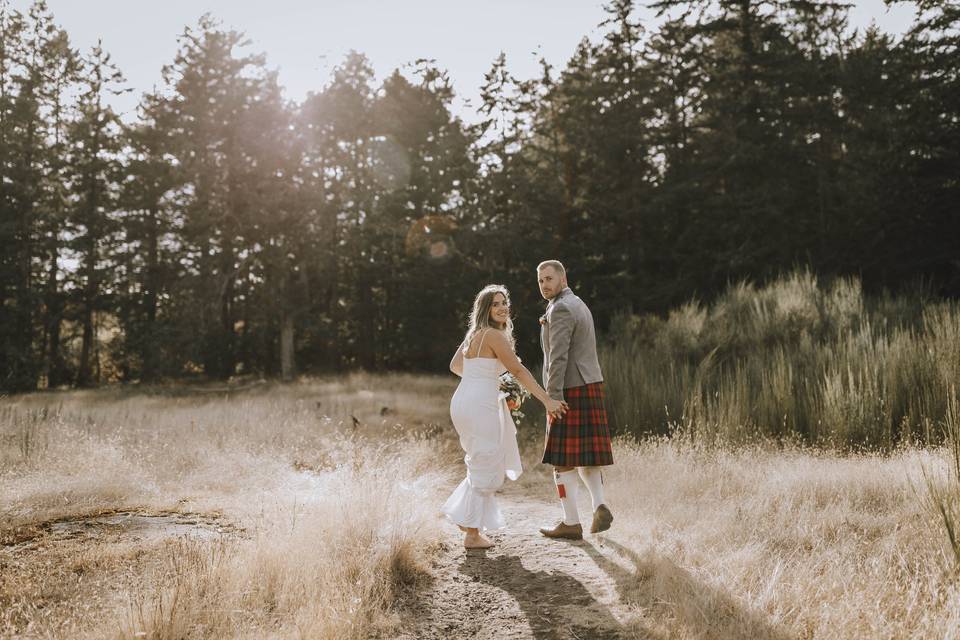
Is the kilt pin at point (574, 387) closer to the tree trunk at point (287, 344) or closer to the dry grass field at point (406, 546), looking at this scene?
the dry grass field at point (406, 546)

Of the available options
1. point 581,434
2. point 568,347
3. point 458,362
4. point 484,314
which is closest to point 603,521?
point 581,434

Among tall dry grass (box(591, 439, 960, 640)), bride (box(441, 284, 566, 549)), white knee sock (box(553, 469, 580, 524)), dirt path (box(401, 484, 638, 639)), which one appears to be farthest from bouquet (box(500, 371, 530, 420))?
tall dry grass (box(591, 439, 960, 640))

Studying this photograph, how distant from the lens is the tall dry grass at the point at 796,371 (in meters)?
7.87

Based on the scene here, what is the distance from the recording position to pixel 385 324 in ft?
108

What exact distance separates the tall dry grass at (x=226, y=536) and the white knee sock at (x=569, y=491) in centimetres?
117

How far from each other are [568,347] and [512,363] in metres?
0.48

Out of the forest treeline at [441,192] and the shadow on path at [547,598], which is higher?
the forest treeline at [441,192]

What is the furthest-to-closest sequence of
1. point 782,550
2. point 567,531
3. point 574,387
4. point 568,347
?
point 567,531 < point 574,387 < point 568,347 < point 782,550

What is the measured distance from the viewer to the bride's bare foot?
5199 millimetres

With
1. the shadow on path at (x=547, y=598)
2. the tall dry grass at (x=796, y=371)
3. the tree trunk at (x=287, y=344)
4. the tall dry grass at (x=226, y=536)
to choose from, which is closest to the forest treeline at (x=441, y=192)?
the tree trunk at (x=287, y=344)

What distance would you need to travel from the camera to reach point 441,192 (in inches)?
1140

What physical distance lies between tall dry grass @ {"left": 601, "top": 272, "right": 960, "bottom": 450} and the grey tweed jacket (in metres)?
3.30

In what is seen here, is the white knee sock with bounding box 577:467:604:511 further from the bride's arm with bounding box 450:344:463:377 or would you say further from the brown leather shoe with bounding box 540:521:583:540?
the bride's arm with bounding box 450:344:463:377

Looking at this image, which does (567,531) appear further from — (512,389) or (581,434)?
(512,389)
